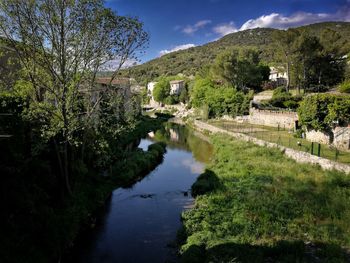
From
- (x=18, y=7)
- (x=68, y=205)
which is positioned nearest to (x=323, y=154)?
(x=68, y=205)

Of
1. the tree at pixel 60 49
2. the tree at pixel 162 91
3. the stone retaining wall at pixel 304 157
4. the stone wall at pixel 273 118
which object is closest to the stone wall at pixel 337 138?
the stone retaining wall at pixel 304 157

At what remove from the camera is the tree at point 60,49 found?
1389 cm

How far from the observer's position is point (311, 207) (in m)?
15.3

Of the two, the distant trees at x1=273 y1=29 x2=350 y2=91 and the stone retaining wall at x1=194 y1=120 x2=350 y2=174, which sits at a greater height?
the distant trees at x1=273 y1=29 x2=350 y2=91

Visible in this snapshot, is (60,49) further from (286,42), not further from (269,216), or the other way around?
(286,42)

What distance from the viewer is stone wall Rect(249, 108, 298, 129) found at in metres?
38.1

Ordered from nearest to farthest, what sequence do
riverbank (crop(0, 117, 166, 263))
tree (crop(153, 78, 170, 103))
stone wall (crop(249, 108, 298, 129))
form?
1. riverbank (crop(0, 117, 166, 263))
2. stone wall (crop(249, 108, 298, 129))
3. tree (crop(153, 78, 170, 103))

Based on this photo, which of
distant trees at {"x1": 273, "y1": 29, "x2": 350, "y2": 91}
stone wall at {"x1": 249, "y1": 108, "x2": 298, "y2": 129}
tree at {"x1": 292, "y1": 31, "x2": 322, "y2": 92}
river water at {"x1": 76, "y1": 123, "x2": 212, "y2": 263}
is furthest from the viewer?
distant trees at {"x1": 273, "y1": 29, "x2": 350, "y2": 91}

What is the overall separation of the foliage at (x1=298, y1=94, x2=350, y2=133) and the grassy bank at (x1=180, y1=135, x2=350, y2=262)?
544 centimetres

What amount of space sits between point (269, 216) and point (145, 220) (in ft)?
20.9

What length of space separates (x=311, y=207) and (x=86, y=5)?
14.7m

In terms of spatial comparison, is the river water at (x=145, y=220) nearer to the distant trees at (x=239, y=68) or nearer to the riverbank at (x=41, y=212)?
the riverbank at (x=41, y=212)

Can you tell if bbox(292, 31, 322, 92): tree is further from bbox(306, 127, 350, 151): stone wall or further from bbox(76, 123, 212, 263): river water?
bbox(76, 123, 212, 263): river water

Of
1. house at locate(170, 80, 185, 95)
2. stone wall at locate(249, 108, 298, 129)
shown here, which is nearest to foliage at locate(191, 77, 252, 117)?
stone wall at locate(249, 108, 298, 129)
